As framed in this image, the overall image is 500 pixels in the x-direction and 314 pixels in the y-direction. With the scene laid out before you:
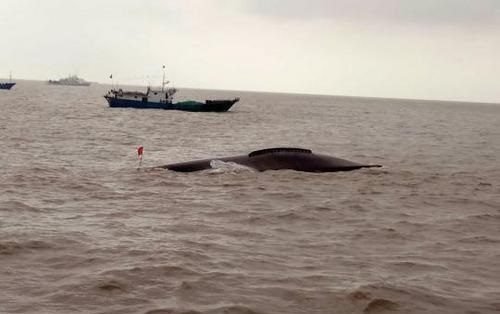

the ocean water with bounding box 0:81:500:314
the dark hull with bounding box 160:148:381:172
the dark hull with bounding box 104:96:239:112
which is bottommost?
the ocean water with bounding box 0:81:500:314

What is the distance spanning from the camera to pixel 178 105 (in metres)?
102

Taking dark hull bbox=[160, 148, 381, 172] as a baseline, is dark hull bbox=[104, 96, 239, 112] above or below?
above

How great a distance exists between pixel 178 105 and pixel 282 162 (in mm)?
77024

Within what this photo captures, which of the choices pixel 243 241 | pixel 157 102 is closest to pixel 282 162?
pixel 243 241

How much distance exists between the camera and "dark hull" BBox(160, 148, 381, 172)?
2636 centimetres

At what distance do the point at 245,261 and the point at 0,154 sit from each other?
77.8ft

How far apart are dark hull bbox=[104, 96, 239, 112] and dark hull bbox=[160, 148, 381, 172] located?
7483 cm

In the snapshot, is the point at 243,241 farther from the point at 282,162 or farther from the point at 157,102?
the point at 157,102

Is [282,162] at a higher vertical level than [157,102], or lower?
lower

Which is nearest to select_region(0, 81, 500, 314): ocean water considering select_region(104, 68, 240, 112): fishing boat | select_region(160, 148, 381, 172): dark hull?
select_region(160, 148, 381, 172): dark hull

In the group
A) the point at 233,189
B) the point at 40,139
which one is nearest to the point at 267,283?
the point at 233,189

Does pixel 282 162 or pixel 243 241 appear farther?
pixel 282 162

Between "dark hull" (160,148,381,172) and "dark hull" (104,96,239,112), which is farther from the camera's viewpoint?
"dark hull" (104,96,239,112)

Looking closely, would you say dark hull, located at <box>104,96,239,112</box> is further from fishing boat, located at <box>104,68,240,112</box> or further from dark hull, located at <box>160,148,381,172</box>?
dark hull, located at <box>160,148,381,172</box>
